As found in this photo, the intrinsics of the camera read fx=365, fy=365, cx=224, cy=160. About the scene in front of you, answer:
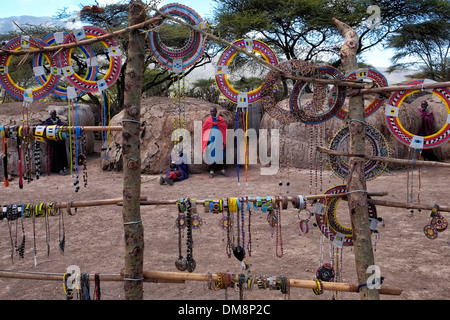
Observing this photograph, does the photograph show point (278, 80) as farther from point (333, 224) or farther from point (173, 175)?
point (173, 175)

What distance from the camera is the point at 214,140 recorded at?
33.3ft

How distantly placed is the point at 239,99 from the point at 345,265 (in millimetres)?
2705

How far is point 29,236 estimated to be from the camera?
5.92 meters

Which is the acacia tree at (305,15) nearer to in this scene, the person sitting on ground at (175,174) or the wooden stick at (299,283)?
the person sitting on ground at (175,174)

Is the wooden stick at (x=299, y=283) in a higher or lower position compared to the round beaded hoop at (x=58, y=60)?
lower

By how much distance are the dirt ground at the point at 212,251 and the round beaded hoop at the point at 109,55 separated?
230 cm

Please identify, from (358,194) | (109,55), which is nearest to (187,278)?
(358,194)

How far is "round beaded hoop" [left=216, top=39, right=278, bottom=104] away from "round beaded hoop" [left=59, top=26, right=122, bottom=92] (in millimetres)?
946

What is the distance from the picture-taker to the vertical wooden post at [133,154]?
285 cm

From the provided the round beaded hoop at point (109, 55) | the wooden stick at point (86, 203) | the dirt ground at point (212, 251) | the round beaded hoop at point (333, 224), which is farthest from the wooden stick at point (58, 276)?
the round beaded hoop at point (109, 55)

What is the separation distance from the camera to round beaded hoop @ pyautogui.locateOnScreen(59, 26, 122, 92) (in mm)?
3281

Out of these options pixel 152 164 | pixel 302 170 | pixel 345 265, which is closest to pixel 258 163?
pixel 302 170
